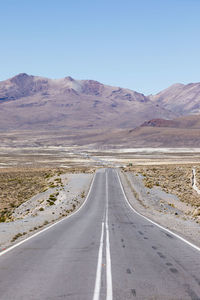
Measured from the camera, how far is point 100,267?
1096cm

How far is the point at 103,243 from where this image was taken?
50.6ft

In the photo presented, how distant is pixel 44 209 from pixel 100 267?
2572 centimetres

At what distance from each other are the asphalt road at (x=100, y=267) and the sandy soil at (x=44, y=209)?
2.36 meters

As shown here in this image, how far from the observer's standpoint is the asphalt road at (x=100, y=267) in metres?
8.51

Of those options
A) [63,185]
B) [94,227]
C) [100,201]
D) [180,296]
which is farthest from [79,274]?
[63,185]

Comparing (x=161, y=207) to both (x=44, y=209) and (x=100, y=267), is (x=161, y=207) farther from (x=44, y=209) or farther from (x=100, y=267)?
(x=100, y=267)

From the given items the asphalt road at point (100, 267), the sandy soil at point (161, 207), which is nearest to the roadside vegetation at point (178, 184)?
the sandy soil at point (161, 207)

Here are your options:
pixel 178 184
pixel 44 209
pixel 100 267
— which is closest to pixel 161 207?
pixel 44 209

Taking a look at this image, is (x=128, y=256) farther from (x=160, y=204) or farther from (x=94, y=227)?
(x=160, y=204)

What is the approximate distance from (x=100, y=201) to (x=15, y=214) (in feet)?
31.0

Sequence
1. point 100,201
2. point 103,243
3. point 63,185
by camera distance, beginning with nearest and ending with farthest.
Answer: point 103,243 < point 100,201 < point 63,185

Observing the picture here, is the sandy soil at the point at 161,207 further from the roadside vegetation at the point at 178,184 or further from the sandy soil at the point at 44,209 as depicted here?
the sandy soil at the point at 44,209

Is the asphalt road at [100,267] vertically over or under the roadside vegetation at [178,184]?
over

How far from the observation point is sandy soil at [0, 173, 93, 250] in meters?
20.1
